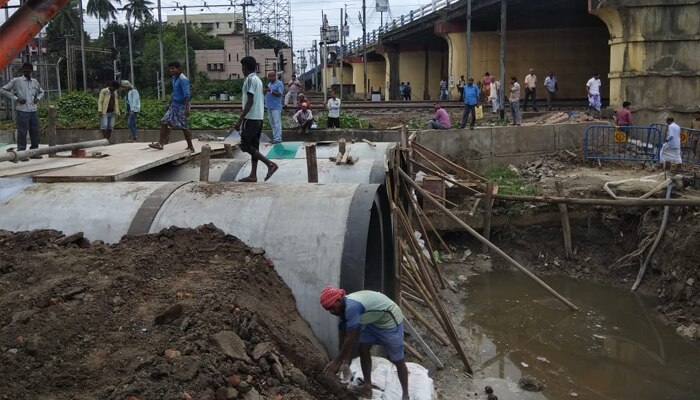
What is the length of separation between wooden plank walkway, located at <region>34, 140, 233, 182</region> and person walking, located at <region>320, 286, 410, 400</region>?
353 cm

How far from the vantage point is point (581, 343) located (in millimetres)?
9938

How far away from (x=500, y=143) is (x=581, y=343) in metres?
8.38

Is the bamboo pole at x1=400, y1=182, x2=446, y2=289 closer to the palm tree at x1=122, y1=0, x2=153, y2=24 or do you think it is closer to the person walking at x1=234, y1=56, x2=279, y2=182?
the person walking at x1=234, y1=56, x2=279, y2=182

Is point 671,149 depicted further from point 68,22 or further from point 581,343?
point 68,22

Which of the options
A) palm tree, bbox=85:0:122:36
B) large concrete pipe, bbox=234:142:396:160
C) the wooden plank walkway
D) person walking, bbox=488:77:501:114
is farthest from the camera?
palm tree, bbox=85:0:122:36

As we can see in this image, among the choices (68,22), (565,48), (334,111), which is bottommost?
(334,111)

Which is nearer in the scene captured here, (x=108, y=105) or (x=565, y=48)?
(x=108, y=105)

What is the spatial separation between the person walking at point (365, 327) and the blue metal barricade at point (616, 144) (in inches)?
489

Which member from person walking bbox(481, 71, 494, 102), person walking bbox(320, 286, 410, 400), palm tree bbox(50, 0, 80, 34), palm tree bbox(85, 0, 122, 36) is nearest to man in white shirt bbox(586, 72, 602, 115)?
person walking bbox(481, 71, 494, 102)

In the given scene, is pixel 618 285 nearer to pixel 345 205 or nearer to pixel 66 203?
pixel 345 205

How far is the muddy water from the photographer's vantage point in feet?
28.7

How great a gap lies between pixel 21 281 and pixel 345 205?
2.81 metres

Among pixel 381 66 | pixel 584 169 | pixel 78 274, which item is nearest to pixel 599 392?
pixel 78 274

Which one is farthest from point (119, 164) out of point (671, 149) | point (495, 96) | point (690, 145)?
point (495, 96)
